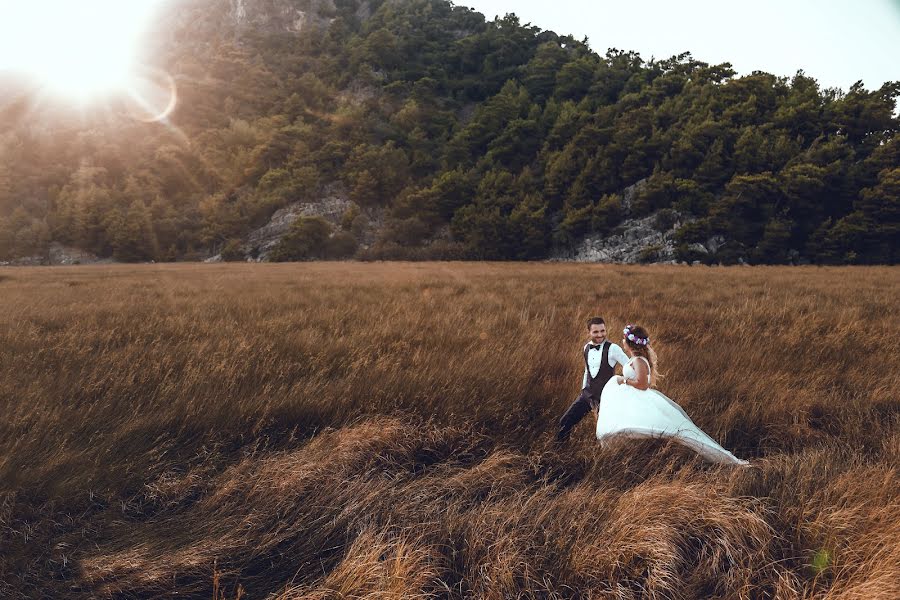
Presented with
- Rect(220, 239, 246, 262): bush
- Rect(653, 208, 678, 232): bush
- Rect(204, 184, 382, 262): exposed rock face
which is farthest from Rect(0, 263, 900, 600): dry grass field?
Rect(220, 239, 246, 262): bush

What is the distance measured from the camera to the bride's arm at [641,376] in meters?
2.78

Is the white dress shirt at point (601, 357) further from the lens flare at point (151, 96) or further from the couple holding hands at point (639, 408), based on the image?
the lens flare at point (151, 96)

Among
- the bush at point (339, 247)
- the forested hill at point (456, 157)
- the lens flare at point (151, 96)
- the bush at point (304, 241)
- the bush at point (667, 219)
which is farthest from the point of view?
the lens flare at point (151, 96)

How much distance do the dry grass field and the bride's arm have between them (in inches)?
15.7

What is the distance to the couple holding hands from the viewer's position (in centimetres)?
262

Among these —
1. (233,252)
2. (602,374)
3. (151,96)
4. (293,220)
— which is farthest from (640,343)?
(151,96)

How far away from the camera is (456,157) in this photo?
192 feet

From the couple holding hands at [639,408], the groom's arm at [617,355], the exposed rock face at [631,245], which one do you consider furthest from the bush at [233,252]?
the couple holding hands at [639,408]

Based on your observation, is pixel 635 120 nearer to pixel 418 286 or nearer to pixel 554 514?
pixel 418 286

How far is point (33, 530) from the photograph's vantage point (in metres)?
2.05

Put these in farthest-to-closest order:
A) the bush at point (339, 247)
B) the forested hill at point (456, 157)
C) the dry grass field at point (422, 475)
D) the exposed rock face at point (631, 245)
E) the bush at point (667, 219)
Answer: the bush at point (339, 247)
the bush at point (667, 219)
the exposed rock face at point (631, 245)
the forested hill at point (456, 157)
the dry grass field at point (422, 475)

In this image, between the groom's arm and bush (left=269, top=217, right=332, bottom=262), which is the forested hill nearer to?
bush (left=269, top=217, right=332, bottom=262)

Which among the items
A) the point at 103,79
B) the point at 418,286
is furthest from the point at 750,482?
the point at 103,79

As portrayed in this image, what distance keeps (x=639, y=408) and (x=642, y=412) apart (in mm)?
32
